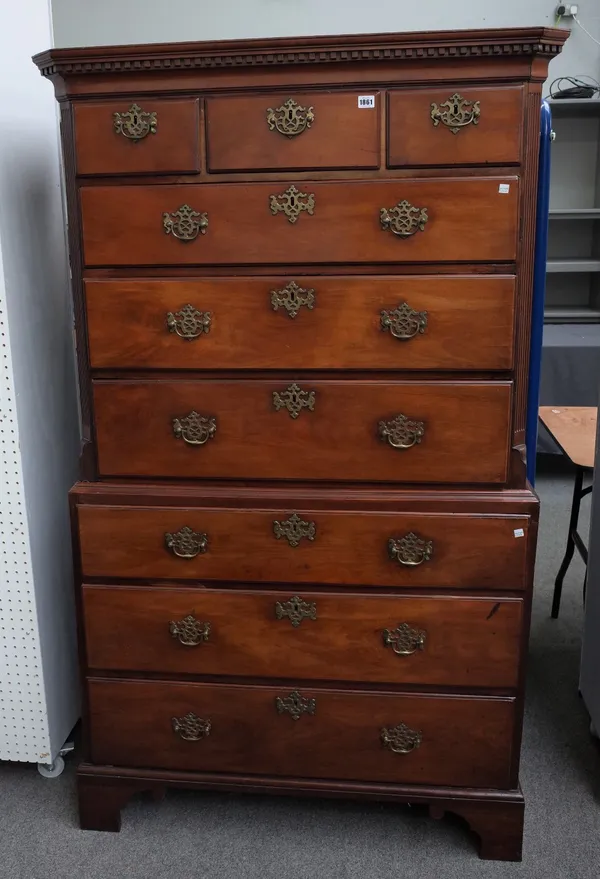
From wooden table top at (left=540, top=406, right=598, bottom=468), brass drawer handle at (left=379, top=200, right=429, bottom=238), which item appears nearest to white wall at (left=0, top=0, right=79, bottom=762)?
brass drawer handle at (left=379, top=200, right=429, bottom=238)

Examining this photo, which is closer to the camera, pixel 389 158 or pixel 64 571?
pixel 389 158

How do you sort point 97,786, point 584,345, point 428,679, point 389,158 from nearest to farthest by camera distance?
point 389,158 < point 428,679 < point 97,786 < point 584,345

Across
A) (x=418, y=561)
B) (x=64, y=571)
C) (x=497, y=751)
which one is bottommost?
(x=497, y=751)

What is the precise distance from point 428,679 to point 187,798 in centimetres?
73

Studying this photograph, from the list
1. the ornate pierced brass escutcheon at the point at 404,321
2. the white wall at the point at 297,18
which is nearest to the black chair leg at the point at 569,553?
the ornate pierced brass escutcheon at the point at 404,321

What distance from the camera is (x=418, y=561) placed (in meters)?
1.71

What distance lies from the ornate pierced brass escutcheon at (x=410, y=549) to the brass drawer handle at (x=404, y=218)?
0.63m

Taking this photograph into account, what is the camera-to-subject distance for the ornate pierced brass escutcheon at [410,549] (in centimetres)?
170

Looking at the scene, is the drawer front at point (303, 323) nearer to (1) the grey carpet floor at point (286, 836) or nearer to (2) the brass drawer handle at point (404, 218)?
(2) the brass drawer handle at point (404, 218)

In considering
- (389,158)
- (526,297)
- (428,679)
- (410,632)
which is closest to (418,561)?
(410,632)

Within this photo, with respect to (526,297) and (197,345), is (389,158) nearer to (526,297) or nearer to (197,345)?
(526,297)

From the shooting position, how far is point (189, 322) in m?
1.66

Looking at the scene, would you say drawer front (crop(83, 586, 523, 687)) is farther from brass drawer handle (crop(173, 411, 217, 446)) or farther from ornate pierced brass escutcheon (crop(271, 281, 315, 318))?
ornate pierced brass escutcheon (crop(271, 281, 315, 318))

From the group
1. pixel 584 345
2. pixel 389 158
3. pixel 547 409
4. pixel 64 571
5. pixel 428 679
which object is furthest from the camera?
pixel 584 345
